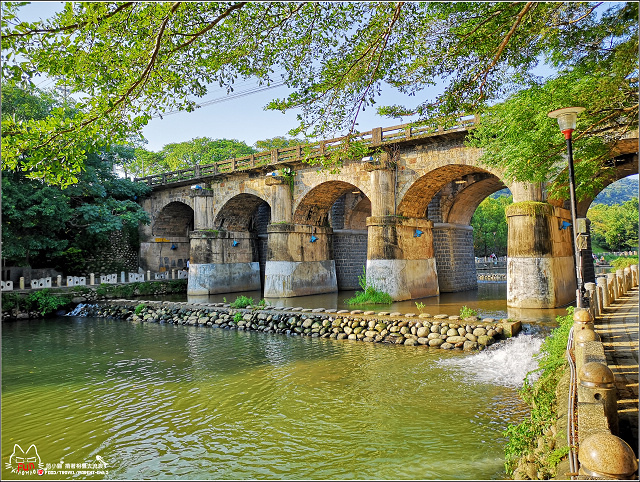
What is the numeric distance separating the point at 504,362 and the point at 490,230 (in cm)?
3775

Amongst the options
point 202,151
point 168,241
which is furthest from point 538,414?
point 202,151

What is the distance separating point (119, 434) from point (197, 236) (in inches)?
694

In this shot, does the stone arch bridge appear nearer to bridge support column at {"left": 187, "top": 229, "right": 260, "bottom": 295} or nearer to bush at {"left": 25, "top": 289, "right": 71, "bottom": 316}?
bridge support column at {"left": 187, "top": 229, "right": 260, "bottom": 295}

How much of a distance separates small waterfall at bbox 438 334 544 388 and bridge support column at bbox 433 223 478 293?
1037 centimetres

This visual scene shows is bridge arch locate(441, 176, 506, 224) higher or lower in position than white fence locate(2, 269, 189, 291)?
higher

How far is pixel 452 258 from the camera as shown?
2125 cm

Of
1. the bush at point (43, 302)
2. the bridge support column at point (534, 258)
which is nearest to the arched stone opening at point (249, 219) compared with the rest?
the bush at point (43, 302)

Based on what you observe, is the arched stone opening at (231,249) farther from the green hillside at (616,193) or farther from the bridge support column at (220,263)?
the green hillside at (616,193)

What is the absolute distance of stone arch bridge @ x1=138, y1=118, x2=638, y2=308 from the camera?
13.7m

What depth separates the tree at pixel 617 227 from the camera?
3594 centimetres

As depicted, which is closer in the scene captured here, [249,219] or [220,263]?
[220,263]

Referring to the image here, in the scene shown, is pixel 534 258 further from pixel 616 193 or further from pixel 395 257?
pixel 616 193

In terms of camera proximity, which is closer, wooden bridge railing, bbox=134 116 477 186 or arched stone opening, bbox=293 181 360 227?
wooden bridge railing, bbox=134 116 477 186

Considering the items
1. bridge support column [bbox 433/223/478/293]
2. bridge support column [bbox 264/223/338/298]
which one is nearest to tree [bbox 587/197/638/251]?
bridge support column [bbox 433/223/478/293]
